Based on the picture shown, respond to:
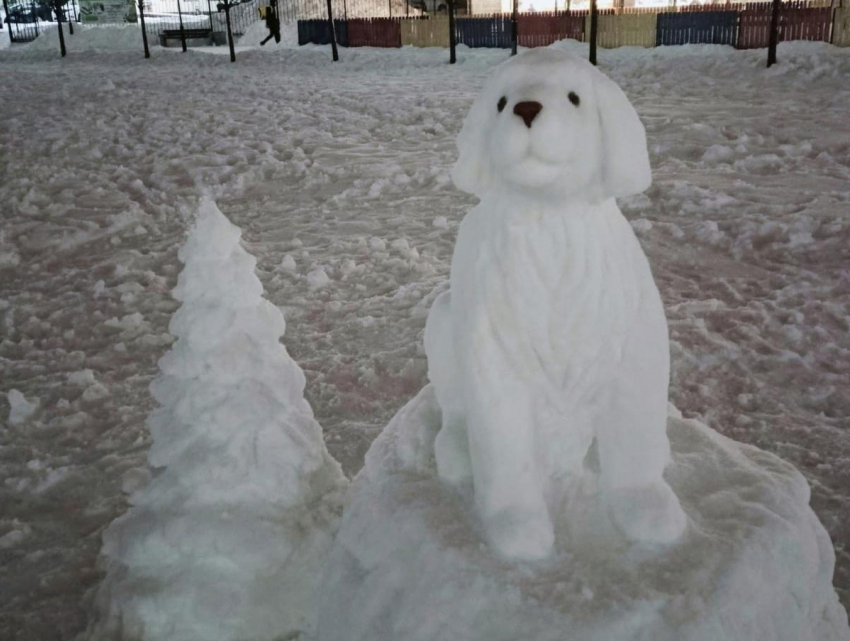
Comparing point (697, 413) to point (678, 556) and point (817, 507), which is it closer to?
point (817, 507)

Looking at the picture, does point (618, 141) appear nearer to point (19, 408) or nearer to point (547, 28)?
point (19, 408)

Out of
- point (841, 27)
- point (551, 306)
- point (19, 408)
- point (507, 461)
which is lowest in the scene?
point (19, 408)

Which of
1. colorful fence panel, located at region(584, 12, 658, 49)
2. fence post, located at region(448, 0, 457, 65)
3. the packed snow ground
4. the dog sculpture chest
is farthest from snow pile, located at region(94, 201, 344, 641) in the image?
colorful fence panel, located at region(584, 12, 658, 49)

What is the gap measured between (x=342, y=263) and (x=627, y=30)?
13.9 meters

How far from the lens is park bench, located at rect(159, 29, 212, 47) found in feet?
91.7

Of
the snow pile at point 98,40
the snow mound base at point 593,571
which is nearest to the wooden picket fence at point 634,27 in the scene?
the snow pile at point 98,40

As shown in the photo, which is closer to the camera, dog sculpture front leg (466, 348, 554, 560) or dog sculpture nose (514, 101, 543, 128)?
dog sculpture nose (514, 101, 543, 128)

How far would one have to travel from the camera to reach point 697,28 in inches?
652

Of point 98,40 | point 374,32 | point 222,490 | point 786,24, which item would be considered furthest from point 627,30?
point 98,40

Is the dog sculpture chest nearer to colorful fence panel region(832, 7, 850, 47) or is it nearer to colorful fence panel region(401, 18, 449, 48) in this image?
colorful fence panel region(832, 7, 850, 47)

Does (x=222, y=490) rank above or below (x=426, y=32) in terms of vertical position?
below

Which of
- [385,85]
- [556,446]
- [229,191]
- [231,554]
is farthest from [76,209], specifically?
[385,85]

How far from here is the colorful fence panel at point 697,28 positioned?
16.1 m

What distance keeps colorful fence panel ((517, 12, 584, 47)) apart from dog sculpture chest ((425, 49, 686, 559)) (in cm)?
1769
